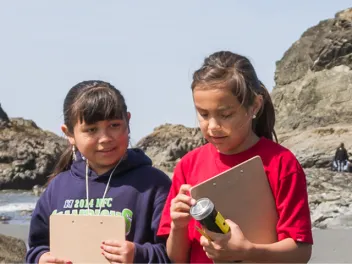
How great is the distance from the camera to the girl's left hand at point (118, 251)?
2.63m

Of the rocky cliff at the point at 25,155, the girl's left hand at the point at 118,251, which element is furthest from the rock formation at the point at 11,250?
the rocky cliff at the point at 25,155

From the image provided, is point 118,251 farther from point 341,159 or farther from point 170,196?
point 341,159

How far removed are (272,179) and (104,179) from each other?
0.77m

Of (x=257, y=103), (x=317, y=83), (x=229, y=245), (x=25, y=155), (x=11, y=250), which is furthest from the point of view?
(x=317, y=83)

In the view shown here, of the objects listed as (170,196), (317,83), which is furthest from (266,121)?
(317,83)

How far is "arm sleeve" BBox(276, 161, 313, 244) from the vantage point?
253cm

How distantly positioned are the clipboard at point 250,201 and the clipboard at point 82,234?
399 millimetres

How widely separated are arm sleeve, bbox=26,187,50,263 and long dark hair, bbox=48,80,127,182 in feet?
1.16

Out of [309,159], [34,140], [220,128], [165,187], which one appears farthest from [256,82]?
[34,140]

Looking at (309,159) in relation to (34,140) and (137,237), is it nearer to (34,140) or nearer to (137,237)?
(34,140)

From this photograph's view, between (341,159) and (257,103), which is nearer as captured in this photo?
(257,103)

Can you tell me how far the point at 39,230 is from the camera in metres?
3.04

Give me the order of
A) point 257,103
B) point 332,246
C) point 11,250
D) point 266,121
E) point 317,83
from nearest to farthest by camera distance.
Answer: point 257,103 < point 266,121 < point 11,250 < point 332,246 < point 317,83

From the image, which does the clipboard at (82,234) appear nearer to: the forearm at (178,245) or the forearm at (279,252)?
the forearm at (178,245)
